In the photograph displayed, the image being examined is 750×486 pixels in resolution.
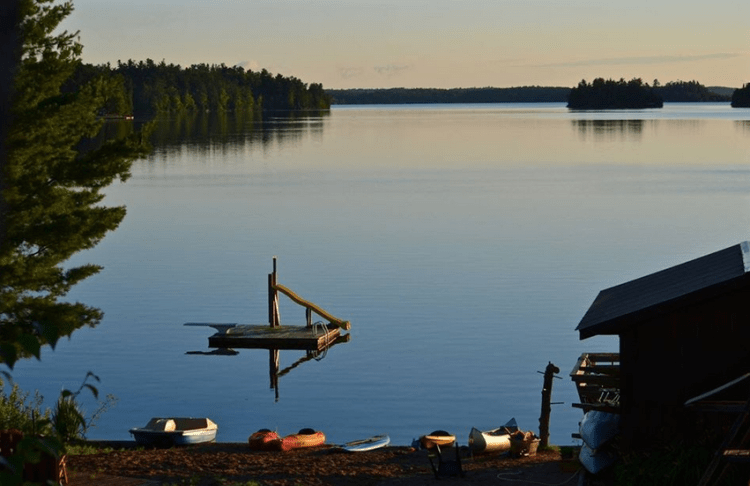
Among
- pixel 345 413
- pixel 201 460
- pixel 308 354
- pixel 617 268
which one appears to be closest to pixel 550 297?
pixel 617 268

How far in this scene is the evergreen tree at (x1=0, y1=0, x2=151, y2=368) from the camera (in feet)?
107

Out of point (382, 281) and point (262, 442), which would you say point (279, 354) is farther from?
point (262, 442)

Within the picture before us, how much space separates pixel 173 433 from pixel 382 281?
28.2 metres

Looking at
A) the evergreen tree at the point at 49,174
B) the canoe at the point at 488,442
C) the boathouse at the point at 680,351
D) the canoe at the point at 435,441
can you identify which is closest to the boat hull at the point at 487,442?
the canoe at the point at 488,442

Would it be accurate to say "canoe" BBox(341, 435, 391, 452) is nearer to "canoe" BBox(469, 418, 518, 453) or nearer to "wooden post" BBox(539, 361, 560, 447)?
"canoe" BBox(469, 418, 518, 453)

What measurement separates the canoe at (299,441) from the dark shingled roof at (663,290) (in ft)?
24.3

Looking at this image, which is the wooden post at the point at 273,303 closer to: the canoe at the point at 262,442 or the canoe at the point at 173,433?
the canoe at the point at 173,433

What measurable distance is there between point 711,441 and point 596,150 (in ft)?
462

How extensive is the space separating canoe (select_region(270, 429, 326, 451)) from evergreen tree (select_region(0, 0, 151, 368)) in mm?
8929

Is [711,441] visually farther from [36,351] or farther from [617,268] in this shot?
[617,268]

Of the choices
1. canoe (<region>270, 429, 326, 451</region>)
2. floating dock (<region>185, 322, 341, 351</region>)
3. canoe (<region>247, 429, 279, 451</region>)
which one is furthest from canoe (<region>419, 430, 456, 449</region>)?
floating dock (<region>185, 322, 341, 351</region>)

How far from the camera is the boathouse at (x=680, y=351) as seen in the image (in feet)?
61.9

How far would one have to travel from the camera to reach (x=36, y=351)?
4.94 metres

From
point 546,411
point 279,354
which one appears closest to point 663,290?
point 546,411
